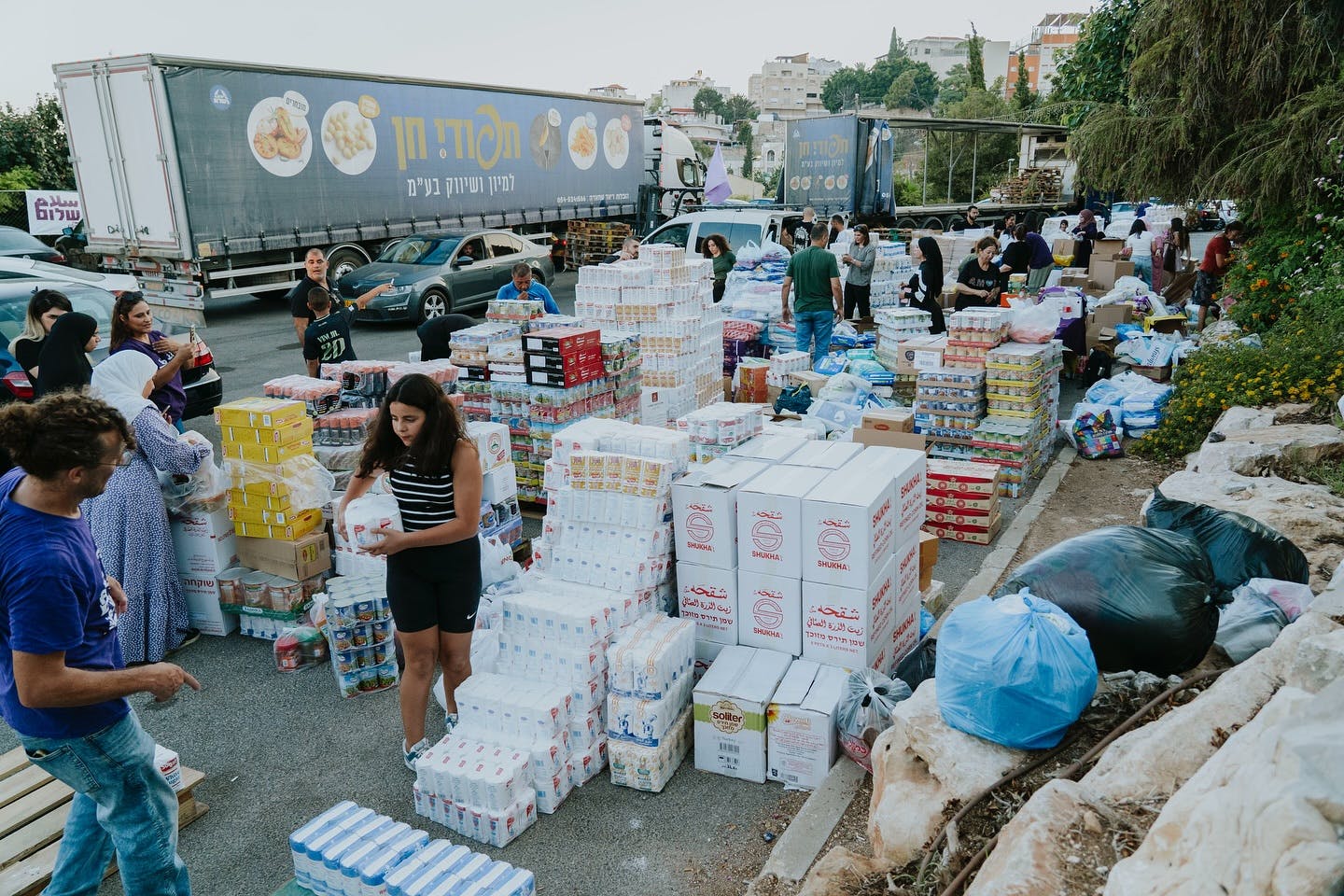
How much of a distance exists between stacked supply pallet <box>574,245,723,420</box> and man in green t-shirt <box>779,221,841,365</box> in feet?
5.38

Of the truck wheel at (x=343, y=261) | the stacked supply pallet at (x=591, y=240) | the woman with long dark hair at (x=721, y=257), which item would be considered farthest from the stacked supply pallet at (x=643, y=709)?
the stacked supply pallet at (x=591, y=240)

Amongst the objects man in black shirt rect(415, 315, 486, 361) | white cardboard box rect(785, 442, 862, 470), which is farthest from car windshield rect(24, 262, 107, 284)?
white cardboard box rect(785, 442, 862, 470)

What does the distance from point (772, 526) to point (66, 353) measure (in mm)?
4624

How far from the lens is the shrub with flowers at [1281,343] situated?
8195 millimetres

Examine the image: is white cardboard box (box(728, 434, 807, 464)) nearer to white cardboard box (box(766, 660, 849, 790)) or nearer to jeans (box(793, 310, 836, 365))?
white cardboard box (box(766, 660, 849, 790))

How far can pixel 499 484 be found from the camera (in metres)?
6.98

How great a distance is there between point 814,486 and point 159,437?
162 inches

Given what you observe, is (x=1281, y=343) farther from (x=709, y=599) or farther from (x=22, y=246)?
(x=22, y=246)

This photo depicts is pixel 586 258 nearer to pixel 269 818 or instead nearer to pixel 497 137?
pixel 497 137

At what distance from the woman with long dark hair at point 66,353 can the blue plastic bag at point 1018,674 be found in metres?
5.53

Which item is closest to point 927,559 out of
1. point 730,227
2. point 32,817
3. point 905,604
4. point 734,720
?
point 905,604

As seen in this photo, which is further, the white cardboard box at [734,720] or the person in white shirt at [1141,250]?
the person in white shirt at [1141,250]

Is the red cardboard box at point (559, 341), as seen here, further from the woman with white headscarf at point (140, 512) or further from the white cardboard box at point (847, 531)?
the white cardboard box at point (847, 531)

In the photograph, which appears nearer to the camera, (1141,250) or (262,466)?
(262,466)
